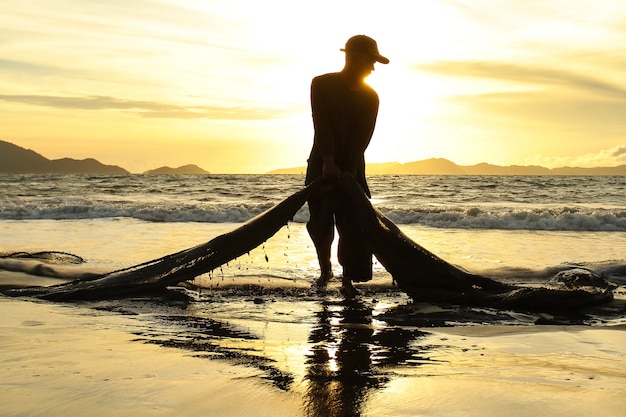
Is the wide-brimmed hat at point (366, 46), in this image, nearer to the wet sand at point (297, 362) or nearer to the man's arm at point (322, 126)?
the man's arm at point (322, 126)

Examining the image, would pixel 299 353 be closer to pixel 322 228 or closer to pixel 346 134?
pixel 322 228

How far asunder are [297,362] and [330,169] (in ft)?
8.60

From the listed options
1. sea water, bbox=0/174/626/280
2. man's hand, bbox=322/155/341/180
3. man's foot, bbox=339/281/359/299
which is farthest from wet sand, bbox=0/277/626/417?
sea water, bbox=0/174/626/280

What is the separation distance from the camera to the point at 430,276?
16.7 feet

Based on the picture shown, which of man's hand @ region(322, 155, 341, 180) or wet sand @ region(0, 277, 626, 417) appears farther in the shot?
man's hand @ region(322, 155, 341, 180)

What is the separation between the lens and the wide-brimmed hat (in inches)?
214

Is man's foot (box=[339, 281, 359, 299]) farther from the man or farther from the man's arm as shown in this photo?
the man's arm

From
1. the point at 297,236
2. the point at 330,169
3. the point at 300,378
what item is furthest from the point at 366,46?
the point at 297,236

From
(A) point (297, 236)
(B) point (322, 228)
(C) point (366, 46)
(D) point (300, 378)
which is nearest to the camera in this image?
(D) point (300, 378)

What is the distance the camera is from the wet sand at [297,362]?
2.45 metres

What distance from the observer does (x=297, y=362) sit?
3.13 meters

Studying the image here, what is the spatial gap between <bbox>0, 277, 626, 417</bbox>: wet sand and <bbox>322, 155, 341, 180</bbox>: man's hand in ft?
3.90

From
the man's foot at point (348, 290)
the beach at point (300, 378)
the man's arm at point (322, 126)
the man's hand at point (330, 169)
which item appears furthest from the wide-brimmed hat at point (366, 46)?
the beach at point (300, 378)

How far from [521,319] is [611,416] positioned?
218 cm
